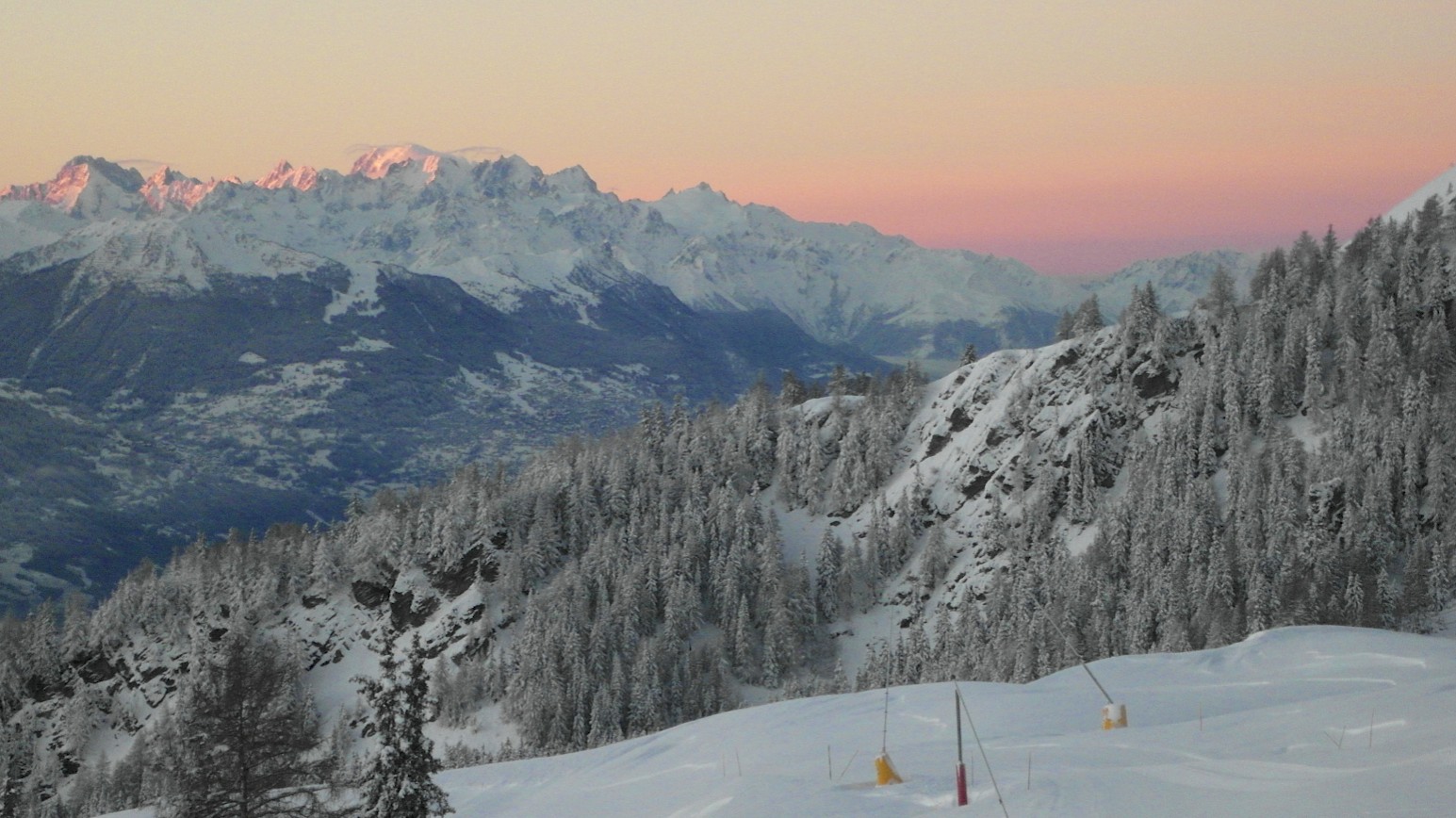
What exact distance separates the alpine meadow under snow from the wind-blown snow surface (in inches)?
11.0

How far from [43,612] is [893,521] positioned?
141610mm

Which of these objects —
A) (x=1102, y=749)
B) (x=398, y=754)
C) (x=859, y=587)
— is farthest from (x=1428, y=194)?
(x=398, y=754)

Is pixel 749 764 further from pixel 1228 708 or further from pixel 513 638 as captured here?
pixel 513 638

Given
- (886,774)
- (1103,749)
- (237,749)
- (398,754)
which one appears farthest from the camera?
(237,749)

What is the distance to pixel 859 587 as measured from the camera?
154 meters

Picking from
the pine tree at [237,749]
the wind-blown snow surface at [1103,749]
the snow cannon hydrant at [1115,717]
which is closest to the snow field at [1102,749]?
the wind-blown snow surface at [1103,749]

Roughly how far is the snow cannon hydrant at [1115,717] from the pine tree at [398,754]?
1835cm

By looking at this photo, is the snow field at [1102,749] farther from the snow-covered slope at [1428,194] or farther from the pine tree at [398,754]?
the snow-covered slope at [1428,194]

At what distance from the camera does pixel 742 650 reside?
473 feet

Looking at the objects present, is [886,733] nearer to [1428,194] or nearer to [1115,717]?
[1115,717]

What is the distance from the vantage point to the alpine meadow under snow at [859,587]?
113 ft

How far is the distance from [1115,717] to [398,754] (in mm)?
19529

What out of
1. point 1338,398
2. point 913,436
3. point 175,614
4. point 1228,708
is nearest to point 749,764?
point 1228,708

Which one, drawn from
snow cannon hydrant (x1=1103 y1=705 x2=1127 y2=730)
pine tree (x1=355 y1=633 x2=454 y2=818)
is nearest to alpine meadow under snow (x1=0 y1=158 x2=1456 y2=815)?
pine tree (x1=355 y1=633 x2=454 y2=818)
